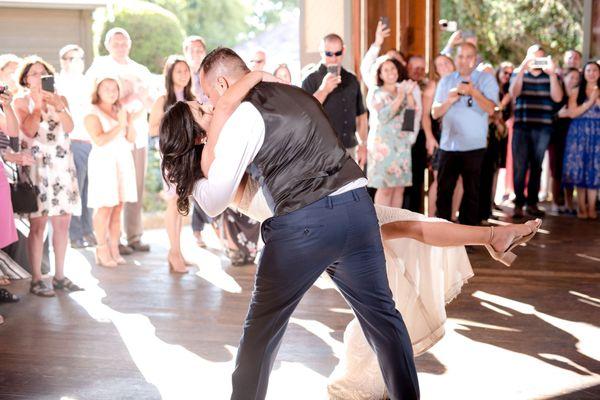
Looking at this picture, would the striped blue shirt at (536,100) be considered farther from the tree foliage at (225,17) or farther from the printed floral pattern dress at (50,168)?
the tree foliage at (225,17)

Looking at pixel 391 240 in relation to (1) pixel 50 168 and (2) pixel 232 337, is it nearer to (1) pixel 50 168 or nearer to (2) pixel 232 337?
(2) pixel 232 337

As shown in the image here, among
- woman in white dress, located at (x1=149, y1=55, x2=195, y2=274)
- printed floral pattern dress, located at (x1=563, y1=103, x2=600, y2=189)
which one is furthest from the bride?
printed floral pattern dress, located at (x1=563, y1=103, x2=600, y2=189)

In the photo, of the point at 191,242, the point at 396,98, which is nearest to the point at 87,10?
the point at 191,242

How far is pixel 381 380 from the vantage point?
3.53 meters

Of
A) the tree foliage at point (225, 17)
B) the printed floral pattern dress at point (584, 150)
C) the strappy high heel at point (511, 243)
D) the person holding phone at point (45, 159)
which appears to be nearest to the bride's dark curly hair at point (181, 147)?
the strappy high heel at point (511, 243)

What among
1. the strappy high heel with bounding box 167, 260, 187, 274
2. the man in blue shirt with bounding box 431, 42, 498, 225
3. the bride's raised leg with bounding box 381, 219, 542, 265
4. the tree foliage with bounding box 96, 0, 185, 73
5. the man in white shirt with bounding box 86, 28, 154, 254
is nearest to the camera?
the bride's raised leg with bounding box 381, 219, 542, 265

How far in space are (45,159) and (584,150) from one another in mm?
5356

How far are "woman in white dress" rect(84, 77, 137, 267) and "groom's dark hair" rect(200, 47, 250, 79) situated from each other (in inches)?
134

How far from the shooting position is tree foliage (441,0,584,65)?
15305mm

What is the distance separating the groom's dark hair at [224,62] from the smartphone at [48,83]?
8.94 ft

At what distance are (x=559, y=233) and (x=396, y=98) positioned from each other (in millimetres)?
2084

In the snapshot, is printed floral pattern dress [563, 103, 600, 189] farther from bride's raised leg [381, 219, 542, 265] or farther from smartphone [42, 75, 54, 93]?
bride's raised leg [381, 219, 542, 265]

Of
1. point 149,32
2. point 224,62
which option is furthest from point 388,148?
point 149,32

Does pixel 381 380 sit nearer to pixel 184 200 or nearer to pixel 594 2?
pixel 184 200
